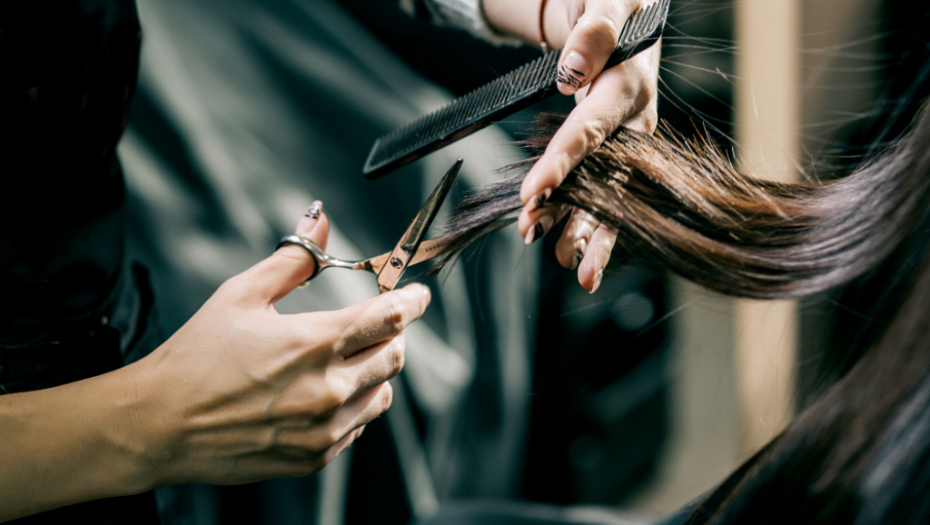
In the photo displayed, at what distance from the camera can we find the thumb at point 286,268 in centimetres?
48

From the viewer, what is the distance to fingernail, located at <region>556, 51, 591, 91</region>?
1.50ft

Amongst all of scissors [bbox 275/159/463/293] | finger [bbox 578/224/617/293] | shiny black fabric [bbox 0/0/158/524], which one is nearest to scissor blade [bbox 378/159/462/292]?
scissors [bbox 275/159/463/293]

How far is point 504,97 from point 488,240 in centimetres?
52

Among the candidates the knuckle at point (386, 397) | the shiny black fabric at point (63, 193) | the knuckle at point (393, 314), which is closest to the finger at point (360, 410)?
the knuckle at point (386, 397)

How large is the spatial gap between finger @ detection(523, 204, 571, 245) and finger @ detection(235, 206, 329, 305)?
26 centimetres

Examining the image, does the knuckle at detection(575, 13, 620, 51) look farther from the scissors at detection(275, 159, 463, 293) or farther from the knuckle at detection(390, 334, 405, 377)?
the knuckle at detection(390, 334, 405, 377)

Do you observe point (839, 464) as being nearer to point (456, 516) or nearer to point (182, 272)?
point (456, 516)

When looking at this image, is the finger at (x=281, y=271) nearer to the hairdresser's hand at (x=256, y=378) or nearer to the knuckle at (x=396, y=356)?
the hairdresser's hand at (x=256, y=378)

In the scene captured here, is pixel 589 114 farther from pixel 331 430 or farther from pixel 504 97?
pixel 331 430

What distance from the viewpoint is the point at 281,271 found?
19.5 inches

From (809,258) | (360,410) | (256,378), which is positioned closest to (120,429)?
(256,378)

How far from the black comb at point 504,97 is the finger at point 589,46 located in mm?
14

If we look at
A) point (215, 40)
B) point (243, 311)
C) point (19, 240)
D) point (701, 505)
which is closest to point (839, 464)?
point (701, 505)

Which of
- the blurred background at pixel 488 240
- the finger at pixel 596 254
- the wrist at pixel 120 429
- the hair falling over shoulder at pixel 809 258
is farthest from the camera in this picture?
the blurred background at pixel 488 240
